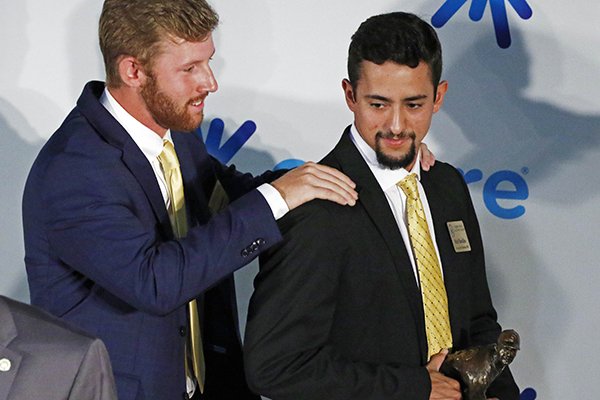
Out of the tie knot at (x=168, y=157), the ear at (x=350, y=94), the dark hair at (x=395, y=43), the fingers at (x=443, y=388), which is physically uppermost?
the dark hair at (x=395, y=43)

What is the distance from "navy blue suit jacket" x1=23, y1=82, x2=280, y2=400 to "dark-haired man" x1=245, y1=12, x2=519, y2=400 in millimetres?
98

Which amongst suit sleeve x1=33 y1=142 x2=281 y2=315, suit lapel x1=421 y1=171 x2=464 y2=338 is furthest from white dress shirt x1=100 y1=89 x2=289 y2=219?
suit lapel x1=421 y1=171 x2=464 y2=338

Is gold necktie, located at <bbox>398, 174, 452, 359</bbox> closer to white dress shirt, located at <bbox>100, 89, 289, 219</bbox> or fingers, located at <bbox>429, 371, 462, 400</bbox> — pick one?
fingers, located at <bbox>429, 371, 462, 400</bbox>

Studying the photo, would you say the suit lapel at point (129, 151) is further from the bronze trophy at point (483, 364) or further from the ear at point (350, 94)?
the bronze trophy at point (483, 364)

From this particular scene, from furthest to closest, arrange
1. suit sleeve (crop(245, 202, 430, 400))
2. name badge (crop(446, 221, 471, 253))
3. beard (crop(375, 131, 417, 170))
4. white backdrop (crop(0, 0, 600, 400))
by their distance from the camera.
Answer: white backdrop (crop(0, 0, 600, 400)), name badge (crop(446, 221, 471, 253)), beard (crop(375, 131, 417, 170)), suit sleeve (crop(245, 202, 430, 400))

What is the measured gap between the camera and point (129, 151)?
249cm

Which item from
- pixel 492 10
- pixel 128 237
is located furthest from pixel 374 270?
pixel 492 10

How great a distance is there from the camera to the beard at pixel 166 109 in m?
2.49

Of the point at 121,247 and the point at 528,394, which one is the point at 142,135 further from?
the point at 528,394

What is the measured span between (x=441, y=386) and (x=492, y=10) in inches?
50.0

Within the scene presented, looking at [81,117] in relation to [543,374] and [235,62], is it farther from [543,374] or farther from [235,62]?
[543,374]

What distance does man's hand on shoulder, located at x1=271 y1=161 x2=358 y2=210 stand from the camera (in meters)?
Result: 2.28

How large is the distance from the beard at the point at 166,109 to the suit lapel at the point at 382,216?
0.32 meters

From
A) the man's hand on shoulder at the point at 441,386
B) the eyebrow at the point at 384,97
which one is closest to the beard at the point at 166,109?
the eyebrow at the point at 384,97
